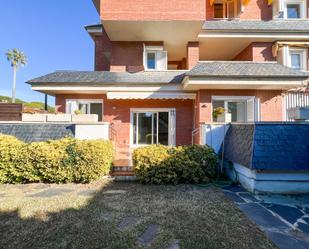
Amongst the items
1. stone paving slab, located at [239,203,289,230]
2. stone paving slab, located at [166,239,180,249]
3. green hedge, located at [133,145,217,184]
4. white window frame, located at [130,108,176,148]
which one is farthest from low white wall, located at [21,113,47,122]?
stone paving slab, located at [239,203,289,230]

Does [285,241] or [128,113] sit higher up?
[128,113]

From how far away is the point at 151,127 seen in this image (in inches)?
886

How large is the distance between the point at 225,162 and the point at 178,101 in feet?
32.3

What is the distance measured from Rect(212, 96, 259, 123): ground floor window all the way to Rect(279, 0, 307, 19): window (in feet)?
46.0

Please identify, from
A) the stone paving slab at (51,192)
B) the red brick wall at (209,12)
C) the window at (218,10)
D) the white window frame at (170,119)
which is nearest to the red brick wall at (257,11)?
the window at (218,10)

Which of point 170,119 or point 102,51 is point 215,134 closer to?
point 170,119

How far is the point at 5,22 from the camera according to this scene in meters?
36.3

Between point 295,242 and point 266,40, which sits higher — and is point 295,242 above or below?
below

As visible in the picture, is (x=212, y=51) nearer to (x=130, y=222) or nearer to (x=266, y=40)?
(x=266, y=40)

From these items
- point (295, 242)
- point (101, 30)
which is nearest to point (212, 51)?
point (101, 30)

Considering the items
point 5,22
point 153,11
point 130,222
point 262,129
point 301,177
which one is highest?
point 5,22

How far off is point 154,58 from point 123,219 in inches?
799

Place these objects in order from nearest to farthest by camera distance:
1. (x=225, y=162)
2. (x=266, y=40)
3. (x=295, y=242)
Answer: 1. (x=295, y=242)
2. (x=225, y=162)
3. (x=266, y=40)

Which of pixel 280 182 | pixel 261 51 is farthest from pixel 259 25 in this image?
pixel 280 182
